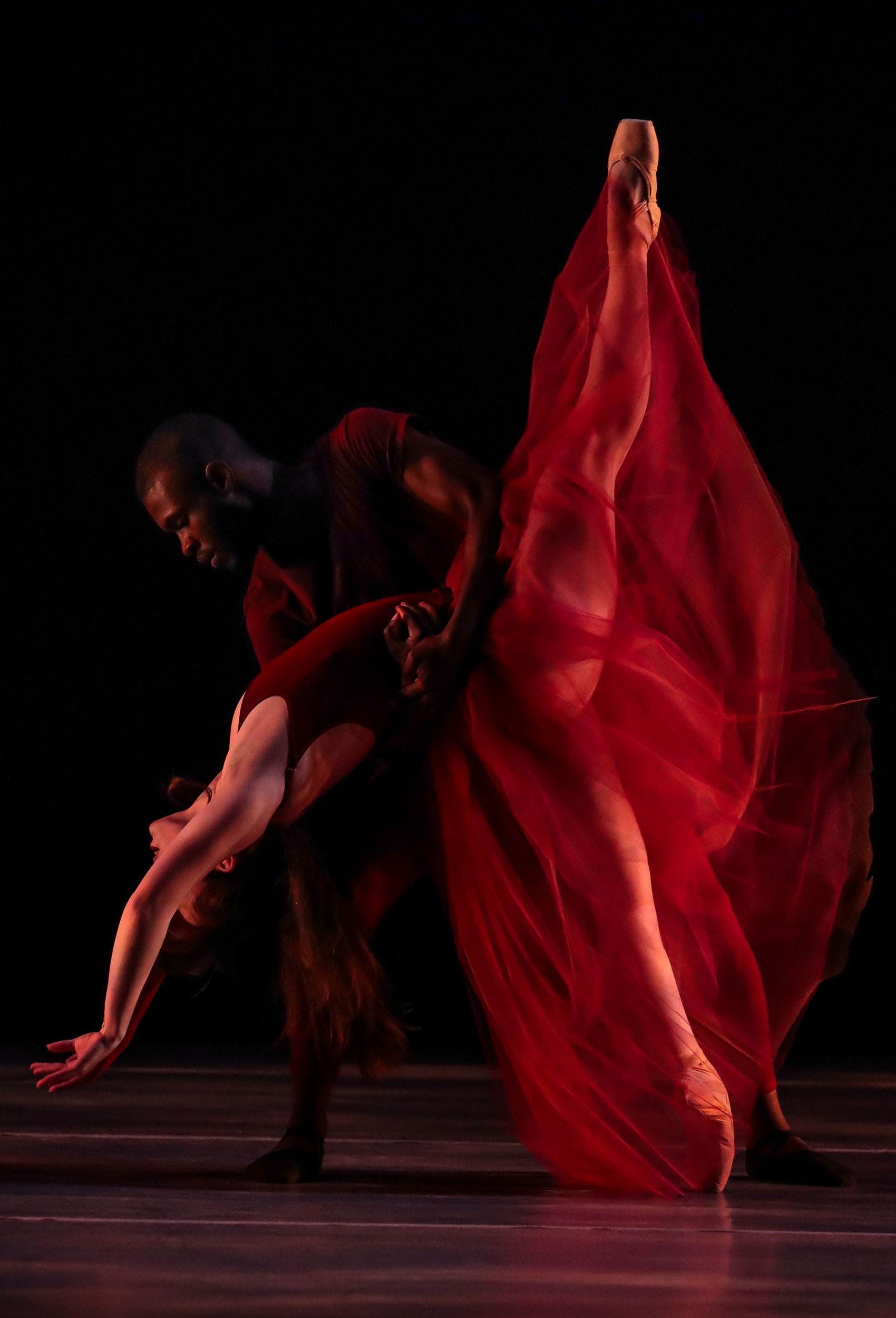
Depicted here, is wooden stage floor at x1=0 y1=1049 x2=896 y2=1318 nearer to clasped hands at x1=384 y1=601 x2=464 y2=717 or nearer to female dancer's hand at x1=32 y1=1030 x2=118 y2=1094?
female dancer's hand at x1=32 y1=1030 x2=118 y2=1094

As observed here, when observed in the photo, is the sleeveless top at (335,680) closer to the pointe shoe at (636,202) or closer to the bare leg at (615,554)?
the bare leg at (615,554)

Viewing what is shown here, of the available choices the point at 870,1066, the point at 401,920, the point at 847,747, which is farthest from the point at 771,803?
the point at 401,920

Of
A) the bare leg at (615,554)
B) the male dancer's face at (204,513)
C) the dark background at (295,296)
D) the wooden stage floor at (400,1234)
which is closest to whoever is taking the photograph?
the wooden stage floor at (400,1234)

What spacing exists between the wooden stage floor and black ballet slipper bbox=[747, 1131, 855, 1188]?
0.9 inches

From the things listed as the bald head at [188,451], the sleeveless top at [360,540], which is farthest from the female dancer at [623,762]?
the bald head at [188,451]

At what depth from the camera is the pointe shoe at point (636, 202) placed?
1912 mm

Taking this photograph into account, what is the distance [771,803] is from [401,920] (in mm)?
1577

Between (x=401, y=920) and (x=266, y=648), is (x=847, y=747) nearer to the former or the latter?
(x=266, y=648)

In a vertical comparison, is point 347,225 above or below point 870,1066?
above

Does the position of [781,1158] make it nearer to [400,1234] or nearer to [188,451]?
[400,1234]

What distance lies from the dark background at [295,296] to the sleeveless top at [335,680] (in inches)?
62.4

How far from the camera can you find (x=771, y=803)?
1.93 metres

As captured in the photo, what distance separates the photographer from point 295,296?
341cm

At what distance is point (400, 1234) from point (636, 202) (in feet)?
3.50
